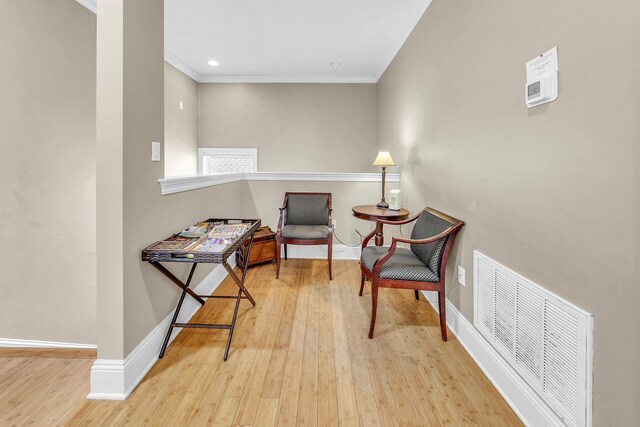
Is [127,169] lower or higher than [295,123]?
lower

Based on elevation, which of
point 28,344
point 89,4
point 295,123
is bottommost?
point 28,344

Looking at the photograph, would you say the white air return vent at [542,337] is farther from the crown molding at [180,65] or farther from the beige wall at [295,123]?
the crown molding at [180,65]

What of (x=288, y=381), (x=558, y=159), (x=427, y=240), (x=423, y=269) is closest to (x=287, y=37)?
(x=427, y=240)

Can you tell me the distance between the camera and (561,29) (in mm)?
1319

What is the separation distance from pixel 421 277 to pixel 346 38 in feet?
9.67

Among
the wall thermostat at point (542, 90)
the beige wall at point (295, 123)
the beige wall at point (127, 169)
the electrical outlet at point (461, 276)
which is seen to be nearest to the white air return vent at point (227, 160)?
the beige wall at point (295, 123)

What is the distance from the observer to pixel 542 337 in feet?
4.64

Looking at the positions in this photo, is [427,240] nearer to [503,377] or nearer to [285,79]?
[503,377]

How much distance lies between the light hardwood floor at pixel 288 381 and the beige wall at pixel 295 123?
132 inches

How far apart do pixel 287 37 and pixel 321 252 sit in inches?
102

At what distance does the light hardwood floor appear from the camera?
5.24 feet

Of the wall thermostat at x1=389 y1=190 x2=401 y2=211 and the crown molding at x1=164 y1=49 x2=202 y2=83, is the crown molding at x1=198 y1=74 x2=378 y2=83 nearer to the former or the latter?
the crown molding at x1=164 y1=49 x2=202 y2=83

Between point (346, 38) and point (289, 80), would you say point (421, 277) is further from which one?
point (289, 80)

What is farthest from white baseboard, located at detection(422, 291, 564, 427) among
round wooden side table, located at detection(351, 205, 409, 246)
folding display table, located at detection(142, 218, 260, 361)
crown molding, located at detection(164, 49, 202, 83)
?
crown molding, located at detection(164, 49, 202, 83)
